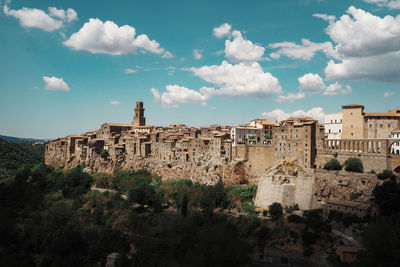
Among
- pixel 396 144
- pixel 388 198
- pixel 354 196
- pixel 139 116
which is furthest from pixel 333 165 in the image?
pixel 139 116

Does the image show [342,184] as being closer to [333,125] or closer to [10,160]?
[333,125]

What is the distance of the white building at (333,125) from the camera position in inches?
1497

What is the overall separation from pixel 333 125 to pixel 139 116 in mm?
39970

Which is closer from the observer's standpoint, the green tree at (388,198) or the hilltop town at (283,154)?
the green tree at (388,198)

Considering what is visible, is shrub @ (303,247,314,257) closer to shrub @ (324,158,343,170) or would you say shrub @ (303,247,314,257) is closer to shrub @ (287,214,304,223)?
shrub @ (287,214,304,223)

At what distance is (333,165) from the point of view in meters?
30.6

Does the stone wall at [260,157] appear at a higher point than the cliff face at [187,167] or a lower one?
higher

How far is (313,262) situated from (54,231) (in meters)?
25.3

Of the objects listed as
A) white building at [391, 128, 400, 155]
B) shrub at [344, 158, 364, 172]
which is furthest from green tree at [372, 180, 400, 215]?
white building at [391, 128, 400, 155]

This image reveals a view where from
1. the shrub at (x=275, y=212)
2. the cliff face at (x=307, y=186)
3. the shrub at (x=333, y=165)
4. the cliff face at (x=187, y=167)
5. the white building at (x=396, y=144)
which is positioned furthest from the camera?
the cliff face at (x=187, y=167)

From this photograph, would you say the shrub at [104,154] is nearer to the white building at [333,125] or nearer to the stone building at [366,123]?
the white building at [333,125]

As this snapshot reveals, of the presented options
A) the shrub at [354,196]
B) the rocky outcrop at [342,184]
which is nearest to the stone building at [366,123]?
the rocky outcrop at [342,184]

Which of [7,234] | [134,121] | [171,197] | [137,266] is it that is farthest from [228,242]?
[134,121]

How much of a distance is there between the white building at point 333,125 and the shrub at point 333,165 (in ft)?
25.5
